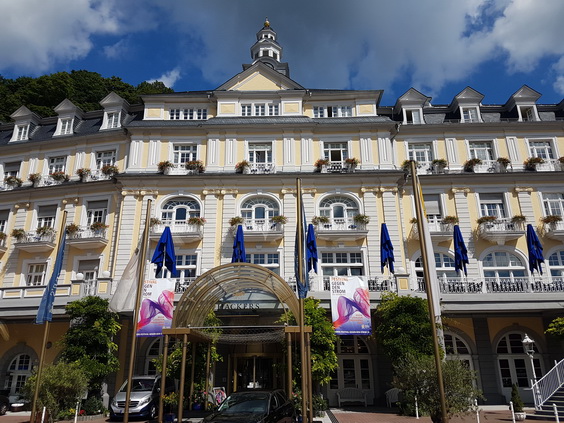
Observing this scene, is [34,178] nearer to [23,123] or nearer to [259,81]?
[23,123]

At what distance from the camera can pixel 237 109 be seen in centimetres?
2862

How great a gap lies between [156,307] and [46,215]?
1257 centimetres

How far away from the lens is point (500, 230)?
81.7 ft

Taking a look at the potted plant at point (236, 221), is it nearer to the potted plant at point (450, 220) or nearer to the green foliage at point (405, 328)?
the green foliage at point (405, 328)

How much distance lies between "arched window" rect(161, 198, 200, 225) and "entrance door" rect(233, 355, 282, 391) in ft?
29.2

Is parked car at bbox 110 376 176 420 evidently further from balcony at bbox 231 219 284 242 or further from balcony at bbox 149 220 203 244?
balcony at bbox 231 219 284 242

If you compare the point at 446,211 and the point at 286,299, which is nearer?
the point at 286,299

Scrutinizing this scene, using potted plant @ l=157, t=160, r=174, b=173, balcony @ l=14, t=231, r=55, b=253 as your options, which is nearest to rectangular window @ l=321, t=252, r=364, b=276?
potted plant @ l=157, t=160, r=174, b=173

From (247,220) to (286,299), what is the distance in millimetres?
10486

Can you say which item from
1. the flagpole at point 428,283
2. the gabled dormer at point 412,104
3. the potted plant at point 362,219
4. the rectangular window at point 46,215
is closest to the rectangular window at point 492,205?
the gabled dormer at point 412,104

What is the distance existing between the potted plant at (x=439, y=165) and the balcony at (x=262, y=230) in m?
10.1

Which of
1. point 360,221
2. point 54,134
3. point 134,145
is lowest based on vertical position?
Result: point 360,221

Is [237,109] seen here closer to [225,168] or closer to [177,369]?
[225,168]

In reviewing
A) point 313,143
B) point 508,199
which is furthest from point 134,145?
point 508,199
